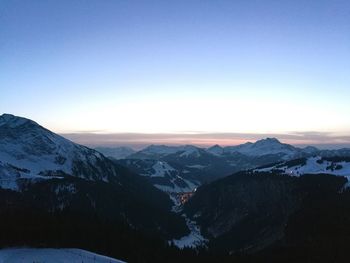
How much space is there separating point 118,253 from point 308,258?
6211 centimetres

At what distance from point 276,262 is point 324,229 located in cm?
3574

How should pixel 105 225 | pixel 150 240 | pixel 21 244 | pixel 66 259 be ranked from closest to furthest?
pixel 66 259, pixel 21 244, pixel 105 225, pixel 150 240

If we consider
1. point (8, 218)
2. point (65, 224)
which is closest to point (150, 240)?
point (65, 224)

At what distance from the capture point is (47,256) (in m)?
107

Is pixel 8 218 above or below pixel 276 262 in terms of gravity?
above

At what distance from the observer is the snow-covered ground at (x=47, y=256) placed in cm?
10381

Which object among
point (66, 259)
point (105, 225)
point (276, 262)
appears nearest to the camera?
point (66, 259)

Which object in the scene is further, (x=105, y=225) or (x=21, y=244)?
(x=105, y=225)

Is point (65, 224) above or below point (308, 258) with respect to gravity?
above

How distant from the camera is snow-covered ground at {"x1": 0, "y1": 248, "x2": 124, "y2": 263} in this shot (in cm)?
10381

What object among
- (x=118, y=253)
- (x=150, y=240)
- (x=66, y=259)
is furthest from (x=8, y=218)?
(x=150, y=240)

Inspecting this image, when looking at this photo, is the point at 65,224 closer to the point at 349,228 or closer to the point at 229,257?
the point at 229,257

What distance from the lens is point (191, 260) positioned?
577 ft

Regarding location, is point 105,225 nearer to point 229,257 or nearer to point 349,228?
point 229,257
